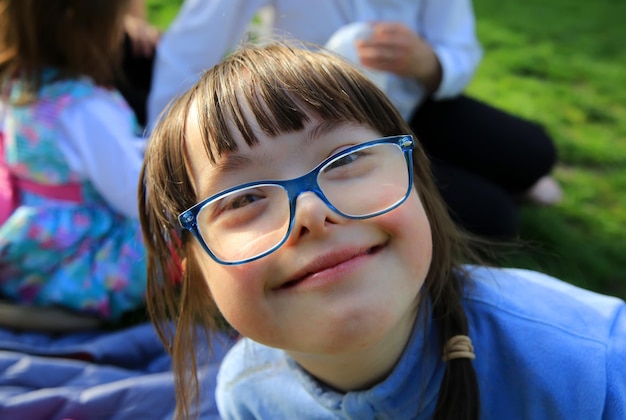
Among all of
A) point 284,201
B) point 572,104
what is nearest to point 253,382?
point 284,201

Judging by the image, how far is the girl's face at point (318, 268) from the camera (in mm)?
855

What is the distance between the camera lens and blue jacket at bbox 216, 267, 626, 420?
3.23 feet

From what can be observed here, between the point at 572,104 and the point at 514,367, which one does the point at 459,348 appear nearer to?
the point at 514,367

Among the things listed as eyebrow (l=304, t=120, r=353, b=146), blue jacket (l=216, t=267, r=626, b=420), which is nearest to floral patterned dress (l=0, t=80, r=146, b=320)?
blue jacket (l=216, t=267, r=626, b=420)

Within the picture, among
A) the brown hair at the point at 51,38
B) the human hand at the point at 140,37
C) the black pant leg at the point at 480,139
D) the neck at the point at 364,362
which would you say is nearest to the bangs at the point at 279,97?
the neck at the point at 364,362

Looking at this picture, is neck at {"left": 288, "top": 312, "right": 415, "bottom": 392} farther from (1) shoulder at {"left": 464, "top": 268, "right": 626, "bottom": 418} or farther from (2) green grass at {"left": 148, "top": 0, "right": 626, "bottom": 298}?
(2) green grass at {"left": 148, "top": 0, "right": 626, "bottom": 298}

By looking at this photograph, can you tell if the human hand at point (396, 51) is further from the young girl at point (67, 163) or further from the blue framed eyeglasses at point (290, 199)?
the blue framed eyeglasses at point (290, 199)

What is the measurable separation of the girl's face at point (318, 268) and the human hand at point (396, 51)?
89cm

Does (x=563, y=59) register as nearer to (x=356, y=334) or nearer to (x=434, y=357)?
(x=434, y=357)

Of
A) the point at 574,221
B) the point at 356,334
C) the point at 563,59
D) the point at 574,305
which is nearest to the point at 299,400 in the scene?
the point at 356,334

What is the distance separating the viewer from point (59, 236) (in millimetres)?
1834

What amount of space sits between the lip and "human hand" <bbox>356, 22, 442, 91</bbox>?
3.39ft

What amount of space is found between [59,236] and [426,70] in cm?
122

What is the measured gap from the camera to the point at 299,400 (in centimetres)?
114
